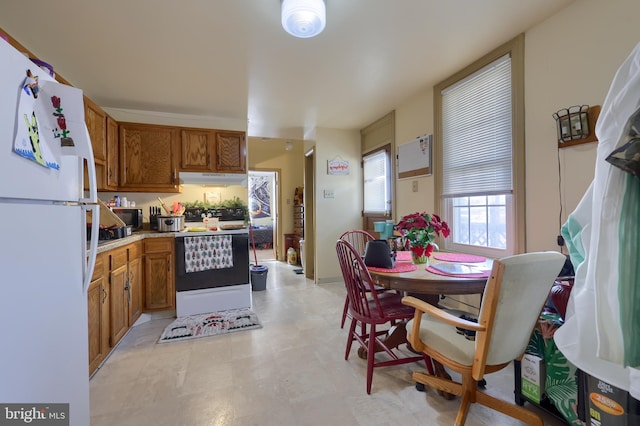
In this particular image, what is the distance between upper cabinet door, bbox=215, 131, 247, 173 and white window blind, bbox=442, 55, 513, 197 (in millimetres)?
2485

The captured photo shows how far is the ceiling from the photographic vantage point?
179cm

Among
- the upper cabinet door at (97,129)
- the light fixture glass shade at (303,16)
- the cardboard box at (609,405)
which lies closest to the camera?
the cardboard box at (609,405)

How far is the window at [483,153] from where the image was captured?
2.18 m

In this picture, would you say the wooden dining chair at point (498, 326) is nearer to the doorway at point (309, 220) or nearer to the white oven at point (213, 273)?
the white oven at point (213, 273)

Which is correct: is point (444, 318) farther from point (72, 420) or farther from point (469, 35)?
point (469, 35)

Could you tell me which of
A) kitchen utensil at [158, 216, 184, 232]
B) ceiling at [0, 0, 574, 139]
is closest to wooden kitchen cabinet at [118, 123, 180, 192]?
ceiling at [0, 0, 574, 139]

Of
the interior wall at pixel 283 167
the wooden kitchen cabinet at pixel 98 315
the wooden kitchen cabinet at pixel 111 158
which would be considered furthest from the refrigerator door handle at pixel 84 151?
the interior wall at pixel 283 167

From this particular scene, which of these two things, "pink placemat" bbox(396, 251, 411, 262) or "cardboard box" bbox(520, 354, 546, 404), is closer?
"cardboard box" bbox(520, 354, 546, 404)

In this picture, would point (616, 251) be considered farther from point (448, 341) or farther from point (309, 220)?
point (309, 220)

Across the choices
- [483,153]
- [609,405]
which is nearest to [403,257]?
[483,153]

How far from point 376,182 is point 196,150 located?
259 centimetres

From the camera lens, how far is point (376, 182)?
4215mm

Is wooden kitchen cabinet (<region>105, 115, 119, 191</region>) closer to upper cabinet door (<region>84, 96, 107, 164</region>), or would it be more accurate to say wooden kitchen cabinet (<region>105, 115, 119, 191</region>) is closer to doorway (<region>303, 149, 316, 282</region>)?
upper cabinet door (<region>84, 96, 107, 164</region>)

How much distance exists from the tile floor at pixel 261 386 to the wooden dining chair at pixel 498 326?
22 cm
